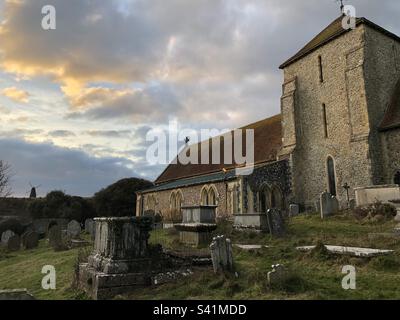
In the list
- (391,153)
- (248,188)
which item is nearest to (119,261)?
(248,188)

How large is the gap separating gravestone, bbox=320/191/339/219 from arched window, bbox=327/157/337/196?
10.2 ft

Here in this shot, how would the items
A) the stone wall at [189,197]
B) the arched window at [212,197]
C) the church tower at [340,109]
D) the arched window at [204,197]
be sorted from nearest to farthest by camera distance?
1. the church tower at [340,109]
2. the stone wall at [189,197]
3. the arched window at [212,197]
4. the arched window at [204,197]

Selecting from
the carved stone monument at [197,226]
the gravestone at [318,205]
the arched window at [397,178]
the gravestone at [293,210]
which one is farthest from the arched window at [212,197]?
the arched window at [397,178]

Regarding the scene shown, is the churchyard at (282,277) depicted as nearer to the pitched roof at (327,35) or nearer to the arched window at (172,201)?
the pitched roof at (327,35)

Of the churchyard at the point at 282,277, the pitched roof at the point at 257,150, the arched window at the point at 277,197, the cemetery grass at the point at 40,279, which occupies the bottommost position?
the cemetery grass at the point at 40,279

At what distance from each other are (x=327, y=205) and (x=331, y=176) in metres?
4.04

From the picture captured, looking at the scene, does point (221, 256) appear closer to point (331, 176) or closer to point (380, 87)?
point (331, 176)

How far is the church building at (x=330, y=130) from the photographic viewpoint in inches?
642

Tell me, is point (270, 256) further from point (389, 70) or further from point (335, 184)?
point (389, 70)

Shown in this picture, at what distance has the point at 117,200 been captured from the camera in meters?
36.0

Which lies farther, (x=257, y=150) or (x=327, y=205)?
(x=257, y=150)

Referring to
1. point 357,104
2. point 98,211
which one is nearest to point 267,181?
point 357,104

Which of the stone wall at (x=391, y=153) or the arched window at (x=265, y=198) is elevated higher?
the stone wall at (x=391, y=153)

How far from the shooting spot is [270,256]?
315 inches
